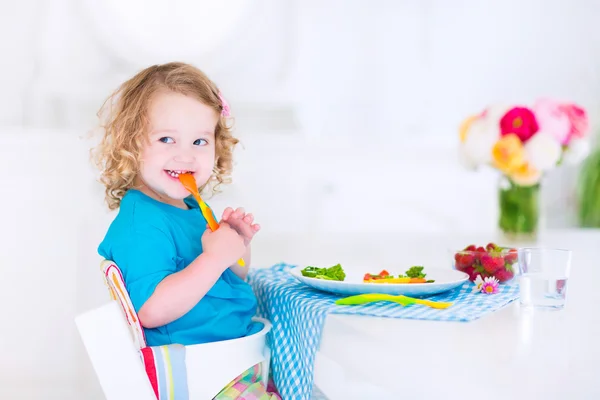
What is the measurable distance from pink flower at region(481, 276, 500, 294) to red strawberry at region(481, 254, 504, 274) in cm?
4

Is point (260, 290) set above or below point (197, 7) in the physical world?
below

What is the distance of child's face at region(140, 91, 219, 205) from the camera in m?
1.18

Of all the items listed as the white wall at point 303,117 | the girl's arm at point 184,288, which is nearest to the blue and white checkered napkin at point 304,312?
the girl's arm at point 184,288

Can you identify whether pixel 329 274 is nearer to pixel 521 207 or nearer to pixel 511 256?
pixel 511 256

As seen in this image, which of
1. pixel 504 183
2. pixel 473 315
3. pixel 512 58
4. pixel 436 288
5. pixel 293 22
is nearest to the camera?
pixel 473 315

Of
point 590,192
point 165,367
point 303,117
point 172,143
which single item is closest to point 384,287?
point 165,367

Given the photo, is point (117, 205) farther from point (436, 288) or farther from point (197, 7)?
point (197, 7)

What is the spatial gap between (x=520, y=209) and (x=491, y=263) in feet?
2.64

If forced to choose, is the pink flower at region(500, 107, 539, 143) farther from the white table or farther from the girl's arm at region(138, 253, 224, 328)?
the girl's arm at region(138, 253, 224, 328)

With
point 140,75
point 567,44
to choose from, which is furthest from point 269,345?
point 567,44

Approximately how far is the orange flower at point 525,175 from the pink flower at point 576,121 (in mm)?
136

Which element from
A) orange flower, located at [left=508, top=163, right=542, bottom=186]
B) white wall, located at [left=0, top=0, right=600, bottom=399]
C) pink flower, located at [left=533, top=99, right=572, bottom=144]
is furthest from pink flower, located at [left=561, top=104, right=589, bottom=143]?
white wall, located at [left=0, top=0, right=600, bottom=399]

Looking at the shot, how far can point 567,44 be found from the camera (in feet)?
8.83

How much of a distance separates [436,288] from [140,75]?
0.66 m
